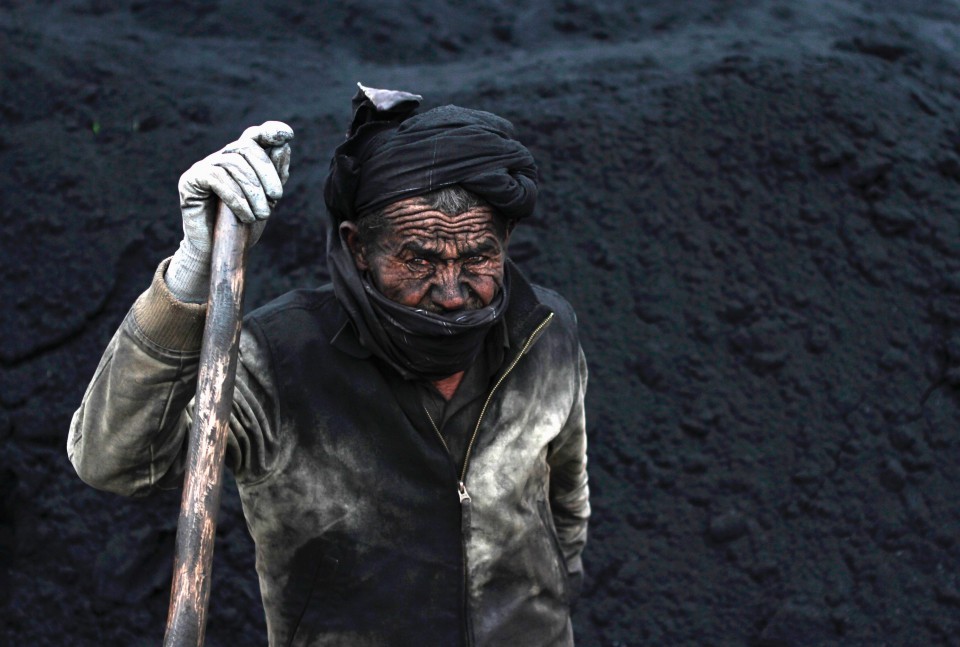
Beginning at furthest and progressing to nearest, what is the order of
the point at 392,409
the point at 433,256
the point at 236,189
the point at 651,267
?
the point at 651,267 < the point at 392,409 < the point at 433,256 < the point at 236,189

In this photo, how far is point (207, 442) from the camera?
85.7 inches

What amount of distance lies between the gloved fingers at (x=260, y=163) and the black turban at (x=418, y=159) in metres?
0.20

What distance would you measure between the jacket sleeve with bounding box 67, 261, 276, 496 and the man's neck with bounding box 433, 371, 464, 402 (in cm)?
46

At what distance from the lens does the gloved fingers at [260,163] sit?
86.4 inches

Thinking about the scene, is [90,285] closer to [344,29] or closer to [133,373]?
[344,29]

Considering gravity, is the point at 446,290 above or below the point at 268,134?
below

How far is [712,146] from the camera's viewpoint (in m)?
4.77

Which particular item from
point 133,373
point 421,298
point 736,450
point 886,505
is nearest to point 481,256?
point 421,298

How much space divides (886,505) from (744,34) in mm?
2161

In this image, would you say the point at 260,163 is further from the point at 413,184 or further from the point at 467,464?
the point at 467,464

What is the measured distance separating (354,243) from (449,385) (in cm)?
37

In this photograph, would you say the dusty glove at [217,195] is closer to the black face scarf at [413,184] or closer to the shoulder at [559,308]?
the black face scarf at [413,184]

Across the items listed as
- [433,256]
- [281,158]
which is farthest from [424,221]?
[281,158]

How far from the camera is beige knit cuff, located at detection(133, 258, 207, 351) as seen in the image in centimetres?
216
